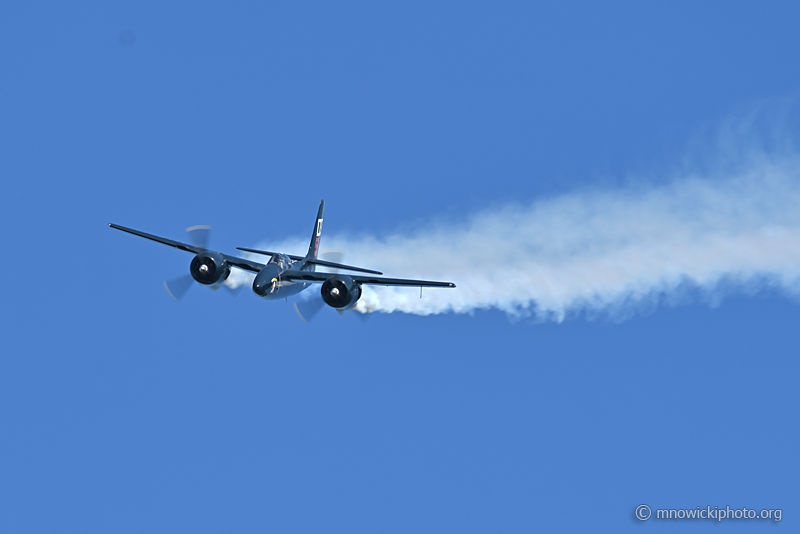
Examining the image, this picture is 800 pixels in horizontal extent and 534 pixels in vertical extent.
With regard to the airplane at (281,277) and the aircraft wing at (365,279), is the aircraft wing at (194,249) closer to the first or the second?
the airplane at (281,277)

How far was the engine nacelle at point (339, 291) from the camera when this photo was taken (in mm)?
51125

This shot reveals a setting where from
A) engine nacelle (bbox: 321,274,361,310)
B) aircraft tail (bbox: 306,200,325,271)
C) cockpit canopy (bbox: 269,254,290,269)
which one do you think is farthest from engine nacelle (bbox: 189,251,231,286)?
aircraft tail (bbox: 306,200,325,271)

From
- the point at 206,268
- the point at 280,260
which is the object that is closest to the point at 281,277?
the point at 280,260

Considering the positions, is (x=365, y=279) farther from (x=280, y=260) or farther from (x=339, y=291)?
(x=280, y=260)

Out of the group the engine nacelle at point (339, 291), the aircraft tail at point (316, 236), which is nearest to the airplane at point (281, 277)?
the engine nacelle at point (339, 291)

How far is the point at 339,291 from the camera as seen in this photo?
168ft

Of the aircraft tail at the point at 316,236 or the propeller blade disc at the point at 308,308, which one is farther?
the aircraft tail at the point at 316,236

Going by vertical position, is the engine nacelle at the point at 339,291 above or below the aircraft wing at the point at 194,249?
below

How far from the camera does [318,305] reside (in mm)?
52812

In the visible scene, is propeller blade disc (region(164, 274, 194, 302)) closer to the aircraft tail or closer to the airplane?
the airplane

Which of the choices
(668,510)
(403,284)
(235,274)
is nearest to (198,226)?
(235,274)

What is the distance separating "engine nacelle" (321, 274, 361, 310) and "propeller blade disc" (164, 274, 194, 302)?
9.10m

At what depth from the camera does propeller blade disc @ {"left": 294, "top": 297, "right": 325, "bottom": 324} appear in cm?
5244

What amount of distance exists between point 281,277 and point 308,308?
2895 millimetres
